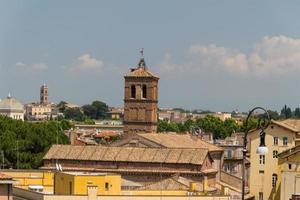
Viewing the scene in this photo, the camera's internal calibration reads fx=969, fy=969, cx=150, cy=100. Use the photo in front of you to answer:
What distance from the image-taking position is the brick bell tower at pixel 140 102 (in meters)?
88.4

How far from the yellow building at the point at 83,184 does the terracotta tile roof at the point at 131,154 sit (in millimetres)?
17902

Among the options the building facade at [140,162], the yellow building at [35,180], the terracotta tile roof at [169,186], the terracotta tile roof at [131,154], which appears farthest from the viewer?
the terracotta tile roof at [131,154]

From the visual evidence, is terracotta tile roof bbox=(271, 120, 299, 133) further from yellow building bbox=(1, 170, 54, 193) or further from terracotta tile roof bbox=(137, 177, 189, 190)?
yellow building bbox=(1, 170, 54, 193)

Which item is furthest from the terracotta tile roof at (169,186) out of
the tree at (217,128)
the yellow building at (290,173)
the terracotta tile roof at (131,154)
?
the tree at (217,128)

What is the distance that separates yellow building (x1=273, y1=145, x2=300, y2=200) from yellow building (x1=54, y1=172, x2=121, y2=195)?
864 centimetres

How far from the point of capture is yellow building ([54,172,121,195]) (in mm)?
41469

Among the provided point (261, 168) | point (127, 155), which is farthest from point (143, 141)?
point (261, 168)

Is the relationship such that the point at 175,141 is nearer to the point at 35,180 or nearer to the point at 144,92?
the point at 144,92

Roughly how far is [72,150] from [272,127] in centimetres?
1393

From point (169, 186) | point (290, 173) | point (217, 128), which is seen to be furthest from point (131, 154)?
point (217, 128)

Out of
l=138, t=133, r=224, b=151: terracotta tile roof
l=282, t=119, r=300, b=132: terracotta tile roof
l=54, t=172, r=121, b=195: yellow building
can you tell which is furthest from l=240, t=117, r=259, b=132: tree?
l=54, t=172, r=121, b=195: yellow building

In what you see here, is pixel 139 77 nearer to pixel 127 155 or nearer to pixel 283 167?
pixel 127 155

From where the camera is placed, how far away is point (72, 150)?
64.4 m

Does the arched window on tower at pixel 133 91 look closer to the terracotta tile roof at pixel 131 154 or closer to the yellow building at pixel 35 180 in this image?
the terracotta tile roof at pixel 131 154
